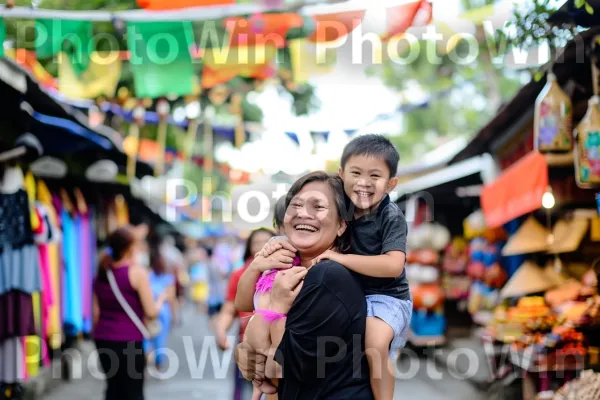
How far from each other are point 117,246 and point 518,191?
489cm

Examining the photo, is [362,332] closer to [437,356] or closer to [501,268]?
[501,268]

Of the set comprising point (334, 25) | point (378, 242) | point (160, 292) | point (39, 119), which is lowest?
point (160, 292)

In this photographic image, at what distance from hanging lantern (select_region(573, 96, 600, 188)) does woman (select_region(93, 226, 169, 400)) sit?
3.63 meters

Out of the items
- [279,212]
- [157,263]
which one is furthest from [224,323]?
[157,263]

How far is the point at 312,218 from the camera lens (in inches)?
127

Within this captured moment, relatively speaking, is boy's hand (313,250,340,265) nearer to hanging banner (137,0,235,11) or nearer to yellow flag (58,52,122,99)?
hanging banner (137,0,235,11)

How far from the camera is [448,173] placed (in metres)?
14.9

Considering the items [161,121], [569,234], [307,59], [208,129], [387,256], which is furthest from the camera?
[208,129]

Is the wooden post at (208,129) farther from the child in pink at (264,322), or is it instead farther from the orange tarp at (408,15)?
the child in pink at (264,322)

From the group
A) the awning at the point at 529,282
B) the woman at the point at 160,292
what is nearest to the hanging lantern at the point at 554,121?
the awning at the point at 529,282

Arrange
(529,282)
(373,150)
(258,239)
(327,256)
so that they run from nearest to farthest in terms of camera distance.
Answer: (327,256), (373,150), (258,239), (529,282)

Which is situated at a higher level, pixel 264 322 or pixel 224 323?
pixel 264 322

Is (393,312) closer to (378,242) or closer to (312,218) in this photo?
(378,242)

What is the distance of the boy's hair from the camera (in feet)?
11.1
